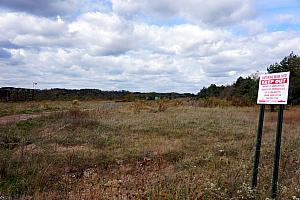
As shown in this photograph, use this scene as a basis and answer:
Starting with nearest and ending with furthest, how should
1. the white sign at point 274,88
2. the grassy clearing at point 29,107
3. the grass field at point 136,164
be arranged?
the white sign at point 274,88, the grass field at point 136,164, the grassy clearing at point 29,107

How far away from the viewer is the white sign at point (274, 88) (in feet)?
15.3

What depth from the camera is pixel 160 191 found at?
15.9 ft

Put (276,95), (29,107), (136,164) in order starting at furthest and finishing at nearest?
(29,107) → (136,164) → (276,95)

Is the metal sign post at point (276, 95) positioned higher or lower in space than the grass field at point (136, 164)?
higher

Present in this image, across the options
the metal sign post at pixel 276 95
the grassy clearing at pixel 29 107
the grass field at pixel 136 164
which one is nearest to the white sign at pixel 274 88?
the metal sign post at pixel 276 95

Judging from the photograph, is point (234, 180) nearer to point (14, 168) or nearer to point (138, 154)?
point (138, 154)

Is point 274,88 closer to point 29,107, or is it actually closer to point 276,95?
point 276,95

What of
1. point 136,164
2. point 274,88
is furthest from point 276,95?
point 136,164

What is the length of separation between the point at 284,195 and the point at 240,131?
28.7 feet

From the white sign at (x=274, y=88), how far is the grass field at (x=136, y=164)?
130 cm

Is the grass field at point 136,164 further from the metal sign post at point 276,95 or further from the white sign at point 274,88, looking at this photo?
the white sign at point 274,88

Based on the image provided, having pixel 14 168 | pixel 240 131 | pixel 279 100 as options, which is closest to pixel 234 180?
pixel 279 100

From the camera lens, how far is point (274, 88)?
4930 millimetres

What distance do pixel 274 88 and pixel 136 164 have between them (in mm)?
4016
